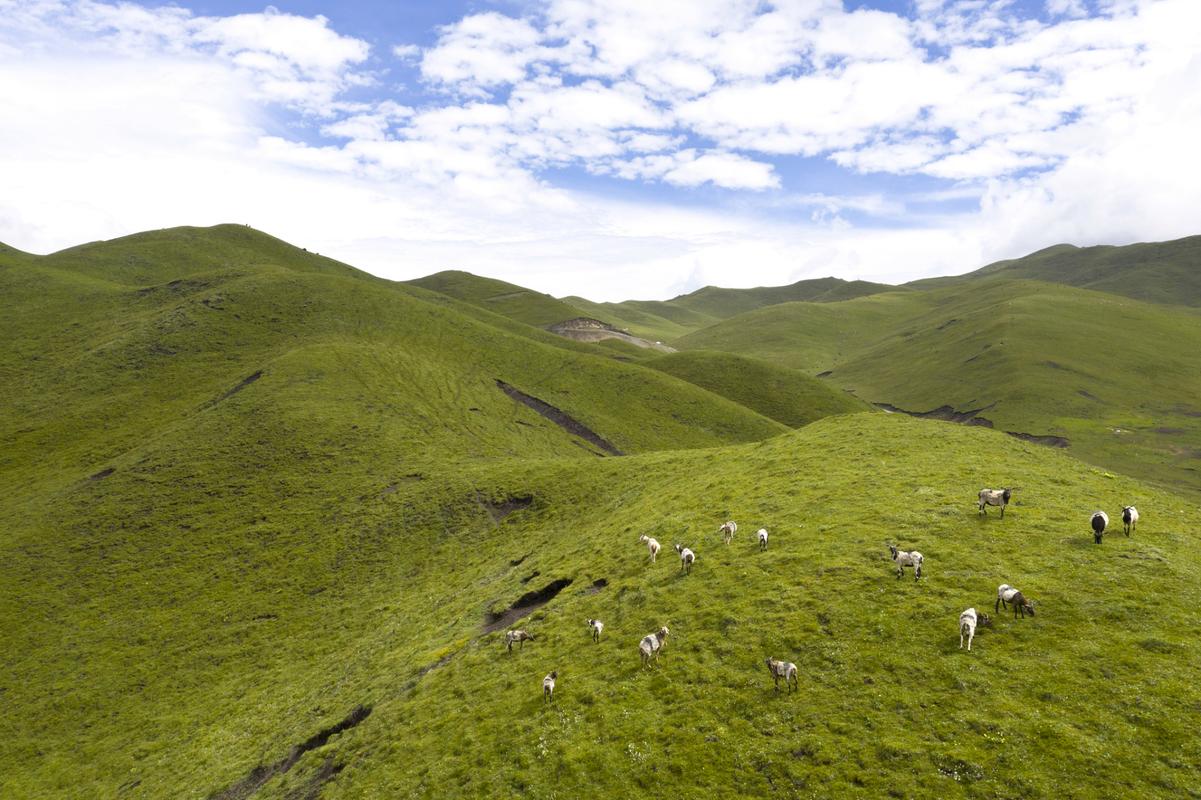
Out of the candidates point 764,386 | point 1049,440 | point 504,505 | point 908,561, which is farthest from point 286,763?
point 1049,440

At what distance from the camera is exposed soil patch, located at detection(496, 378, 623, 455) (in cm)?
11181

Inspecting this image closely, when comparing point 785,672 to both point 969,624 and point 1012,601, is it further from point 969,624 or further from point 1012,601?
point 1012,601

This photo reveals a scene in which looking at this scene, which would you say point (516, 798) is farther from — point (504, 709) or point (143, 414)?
point (143, 414)

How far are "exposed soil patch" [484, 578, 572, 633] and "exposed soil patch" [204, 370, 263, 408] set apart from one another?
81.0 m

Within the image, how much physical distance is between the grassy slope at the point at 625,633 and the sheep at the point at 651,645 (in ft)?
2.75

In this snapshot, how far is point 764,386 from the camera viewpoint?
169500mm

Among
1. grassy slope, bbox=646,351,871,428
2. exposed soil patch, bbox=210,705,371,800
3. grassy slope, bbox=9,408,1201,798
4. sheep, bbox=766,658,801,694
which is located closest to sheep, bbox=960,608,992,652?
grassy slope, bbox=9,408,1201,798

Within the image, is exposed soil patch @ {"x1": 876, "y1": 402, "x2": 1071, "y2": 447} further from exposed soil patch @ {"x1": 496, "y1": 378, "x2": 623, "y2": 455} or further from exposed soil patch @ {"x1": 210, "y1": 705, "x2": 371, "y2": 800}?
exposed soil patch @ {"x1": 210, "y1": 705, "x2": 371, "y2": 800}

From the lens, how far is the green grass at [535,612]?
19.3 m

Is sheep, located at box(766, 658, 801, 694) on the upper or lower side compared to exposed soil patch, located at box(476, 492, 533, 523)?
upper

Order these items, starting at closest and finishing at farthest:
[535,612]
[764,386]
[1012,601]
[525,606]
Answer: [1012,601] < [535,612] < [525,606] < [764,386]

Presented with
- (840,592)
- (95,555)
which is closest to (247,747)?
(840,592)

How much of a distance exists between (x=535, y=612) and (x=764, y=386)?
477 ft

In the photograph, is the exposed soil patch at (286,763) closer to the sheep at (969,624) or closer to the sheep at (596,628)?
the sheep at (596,628)
